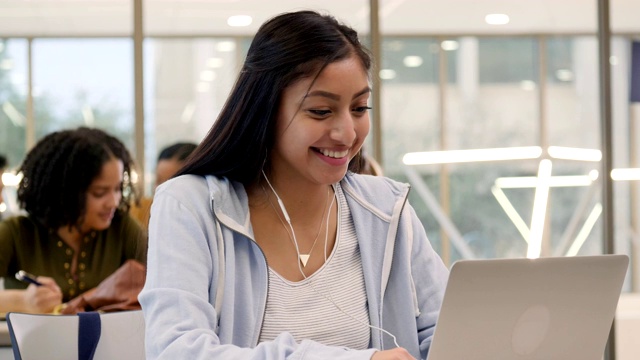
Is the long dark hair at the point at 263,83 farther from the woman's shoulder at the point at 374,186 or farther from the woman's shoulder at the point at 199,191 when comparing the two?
the woman's shoulder at the point at 374,186

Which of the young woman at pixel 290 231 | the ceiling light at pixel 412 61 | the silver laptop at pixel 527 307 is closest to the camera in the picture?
the silver laptop at pixel 527 307

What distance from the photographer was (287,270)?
1949 mm

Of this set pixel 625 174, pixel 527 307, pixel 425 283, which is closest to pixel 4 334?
pixel 425 283

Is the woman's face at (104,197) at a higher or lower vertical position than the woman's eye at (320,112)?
lower

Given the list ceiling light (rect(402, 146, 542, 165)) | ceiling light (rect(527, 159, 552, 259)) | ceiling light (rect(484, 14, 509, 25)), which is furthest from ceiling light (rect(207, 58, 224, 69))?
ceiling light (rect(527, 159, 552, 259))

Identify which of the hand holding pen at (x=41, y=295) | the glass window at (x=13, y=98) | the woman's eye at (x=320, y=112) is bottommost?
the hand holding pen at (x=41, y=295)

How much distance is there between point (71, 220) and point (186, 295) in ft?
6.75

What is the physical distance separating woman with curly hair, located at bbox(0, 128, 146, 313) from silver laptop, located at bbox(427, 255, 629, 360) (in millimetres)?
2107

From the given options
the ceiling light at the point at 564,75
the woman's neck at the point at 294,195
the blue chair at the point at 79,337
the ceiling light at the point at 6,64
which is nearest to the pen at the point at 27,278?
the blue chair at the point at 79,337

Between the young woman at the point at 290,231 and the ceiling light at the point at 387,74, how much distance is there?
3.48m

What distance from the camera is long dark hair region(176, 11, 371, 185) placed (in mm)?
1909

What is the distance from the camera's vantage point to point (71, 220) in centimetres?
367

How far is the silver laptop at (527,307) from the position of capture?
163 cm

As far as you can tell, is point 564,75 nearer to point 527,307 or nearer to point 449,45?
point 449,45
